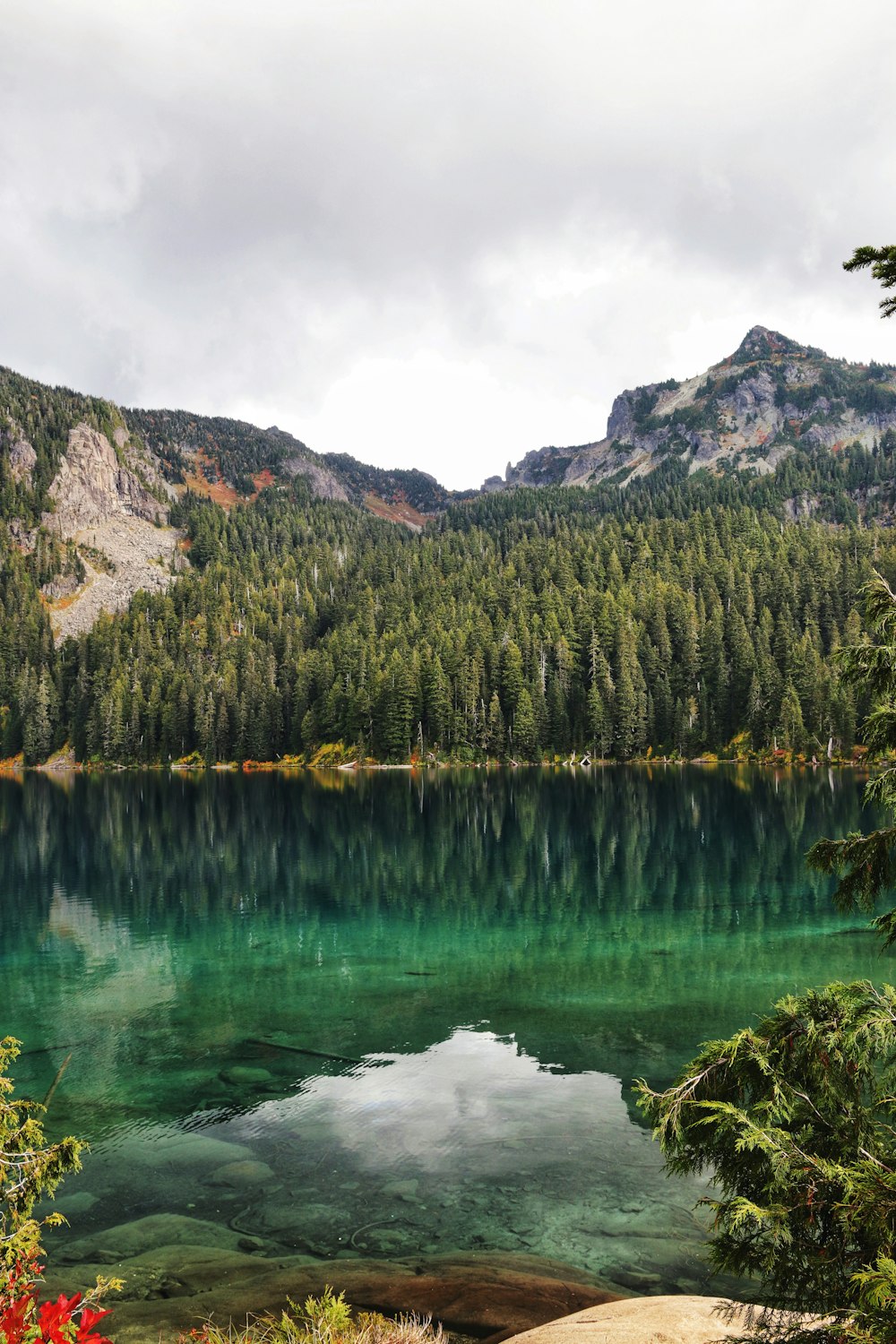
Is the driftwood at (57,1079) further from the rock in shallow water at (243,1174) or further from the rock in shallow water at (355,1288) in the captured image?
the rock in shallow water at (355,1288)

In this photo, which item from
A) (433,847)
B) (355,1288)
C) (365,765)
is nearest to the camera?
(355,1288)

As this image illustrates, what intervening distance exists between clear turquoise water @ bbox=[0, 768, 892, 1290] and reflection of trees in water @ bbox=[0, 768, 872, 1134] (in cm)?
16

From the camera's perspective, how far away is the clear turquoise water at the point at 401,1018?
494 inches

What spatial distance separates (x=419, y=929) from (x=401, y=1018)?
31.2ft

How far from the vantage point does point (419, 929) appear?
101 ft

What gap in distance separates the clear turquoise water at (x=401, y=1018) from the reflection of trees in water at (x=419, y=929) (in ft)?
0.52

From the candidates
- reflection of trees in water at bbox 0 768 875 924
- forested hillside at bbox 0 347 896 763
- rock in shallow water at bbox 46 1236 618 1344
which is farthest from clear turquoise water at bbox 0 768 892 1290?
forested hillside at bbox 0 347 896 763

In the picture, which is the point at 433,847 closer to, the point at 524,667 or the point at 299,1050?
the point at 299,1050

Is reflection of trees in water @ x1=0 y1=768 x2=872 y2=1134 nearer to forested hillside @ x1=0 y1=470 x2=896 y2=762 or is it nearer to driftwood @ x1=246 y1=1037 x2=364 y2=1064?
driftwood @ x1=246 y1=1037 x2=364 y2=1064

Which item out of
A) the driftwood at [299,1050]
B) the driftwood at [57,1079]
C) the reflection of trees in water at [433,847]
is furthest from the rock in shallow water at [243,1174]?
the reflection of trees in water at [433,847]

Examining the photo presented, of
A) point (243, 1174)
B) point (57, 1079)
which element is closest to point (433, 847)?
point (57, 1079)

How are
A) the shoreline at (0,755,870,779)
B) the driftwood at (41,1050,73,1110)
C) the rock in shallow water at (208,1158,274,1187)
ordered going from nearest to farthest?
the rock in shallow water at (208,1158,274,1187) → the driftwood at (41,1050,73,1110) → the shoreline at (0,755,870,779)

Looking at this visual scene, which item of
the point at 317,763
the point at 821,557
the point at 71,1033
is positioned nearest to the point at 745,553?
the point at 821,557

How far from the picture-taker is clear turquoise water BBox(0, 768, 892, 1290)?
41.1 ft
